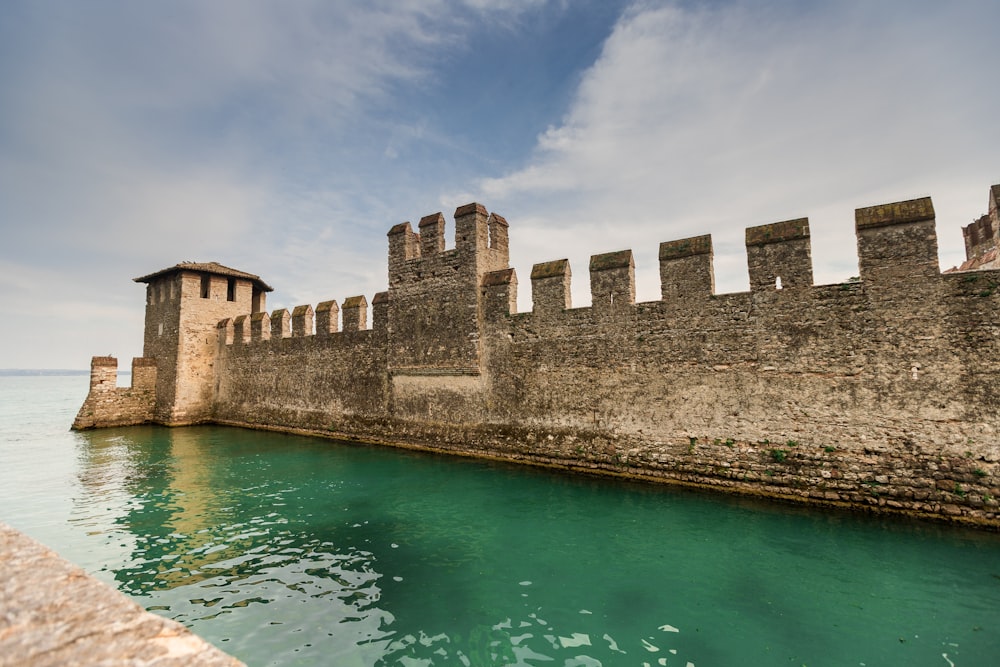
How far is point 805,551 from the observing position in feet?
21.1

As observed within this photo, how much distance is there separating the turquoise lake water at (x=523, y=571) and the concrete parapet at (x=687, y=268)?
3.95 metres

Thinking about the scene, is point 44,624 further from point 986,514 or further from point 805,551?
point 986,514

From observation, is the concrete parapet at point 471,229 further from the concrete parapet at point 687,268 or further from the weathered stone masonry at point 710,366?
the concrete parapet at point 687,268

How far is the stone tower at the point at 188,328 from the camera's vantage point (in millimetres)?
21531

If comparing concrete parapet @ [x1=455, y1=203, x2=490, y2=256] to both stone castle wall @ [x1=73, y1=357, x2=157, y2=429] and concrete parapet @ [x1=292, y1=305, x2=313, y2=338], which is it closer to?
concrete parapet @ [x1=292, y1=305, x2=313, y2=338]

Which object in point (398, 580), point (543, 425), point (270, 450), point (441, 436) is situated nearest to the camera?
point (398, 580)

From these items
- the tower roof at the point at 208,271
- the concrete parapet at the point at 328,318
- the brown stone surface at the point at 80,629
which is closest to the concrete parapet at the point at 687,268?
the brown stone surface at the point at 80,629

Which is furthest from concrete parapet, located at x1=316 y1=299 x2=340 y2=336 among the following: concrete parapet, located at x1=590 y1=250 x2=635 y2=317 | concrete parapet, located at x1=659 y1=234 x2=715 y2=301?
concrete parapet, located at x1=659 y1=234 x2=715 y2=301

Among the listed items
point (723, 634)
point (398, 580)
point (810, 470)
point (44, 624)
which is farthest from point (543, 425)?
point (44, 624)

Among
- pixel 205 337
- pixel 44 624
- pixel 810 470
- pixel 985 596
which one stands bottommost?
pixel 985 596

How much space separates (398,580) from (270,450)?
10.7 m

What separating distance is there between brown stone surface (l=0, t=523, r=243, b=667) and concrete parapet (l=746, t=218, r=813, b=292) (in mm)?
9711

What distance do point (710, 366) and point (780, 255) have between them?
94.3 inches

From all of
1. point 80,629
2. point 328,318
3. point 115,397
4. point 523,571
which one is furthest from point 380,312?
point 115,397
